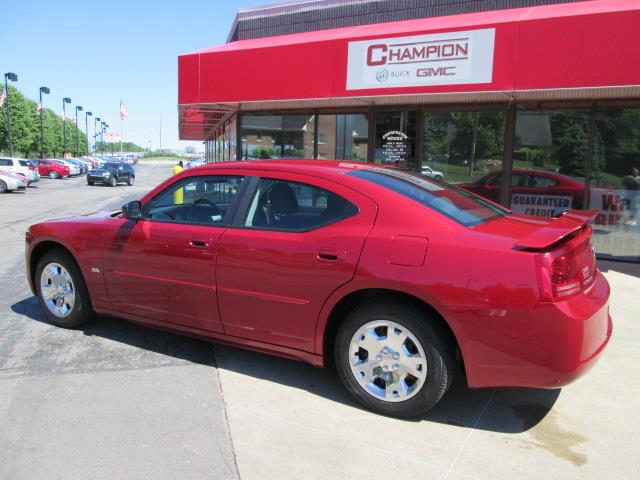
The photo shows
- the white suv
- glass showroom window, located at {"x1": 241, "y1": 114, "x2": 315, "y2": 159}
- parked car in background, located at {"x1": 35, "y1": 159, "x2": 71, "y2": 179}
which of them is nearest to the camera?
glass showroom window, located at {"x1": 241, "y1": 114, "x2": 315, "y2": 159}

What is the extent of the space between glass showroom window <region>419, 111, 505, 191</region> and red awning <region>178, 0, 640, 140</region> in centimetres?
48

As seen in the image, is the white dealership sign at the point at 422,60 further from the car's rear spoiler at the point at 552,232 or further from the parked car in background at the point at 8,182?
the parked car in background at the point at 8,182

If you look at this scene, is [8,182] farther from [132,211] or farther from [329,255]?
[329,255]

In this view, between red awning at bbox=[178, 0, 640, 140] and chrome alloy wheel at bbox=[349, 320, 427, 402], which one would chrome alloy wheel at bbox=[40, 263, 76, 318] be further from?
red awning at bbox=[178, 0, 640, 140]

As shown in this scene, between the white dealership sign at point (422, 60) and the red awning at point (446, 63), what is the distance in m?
0.01

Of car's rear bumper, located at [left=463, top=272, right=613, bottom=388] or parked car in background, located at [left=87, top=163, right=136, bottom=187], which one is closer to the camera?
car's rear bumper, located at [left=463, top=272, right=613, bottom=388]

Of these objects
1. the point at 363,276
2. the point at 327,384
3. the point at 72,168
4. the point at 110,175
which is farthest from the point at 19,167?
the point at 363,276

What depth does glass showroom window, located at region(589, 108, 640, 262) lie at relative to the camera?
8.25 meters

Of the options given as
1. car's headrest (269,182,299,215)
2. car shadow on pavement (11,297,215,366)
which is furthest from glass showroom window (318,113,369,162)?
car's headrest (269,182,299,215)

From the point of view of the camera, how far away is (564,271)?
116 inches

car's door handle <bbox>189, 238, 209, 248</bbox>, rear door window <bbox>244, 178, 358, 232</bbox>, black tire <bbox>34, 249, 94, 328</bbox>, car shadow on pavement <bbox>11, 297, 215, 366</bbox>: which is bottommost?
car shadow on pavement <bbox>11, 297, 215, 366</bbox>

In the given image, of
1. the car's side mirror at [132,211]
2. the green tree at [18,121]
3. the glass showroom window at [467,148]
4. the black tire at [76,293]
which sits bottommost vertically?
the black tire at [76,293]

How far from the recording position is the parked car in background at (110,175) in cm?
3353

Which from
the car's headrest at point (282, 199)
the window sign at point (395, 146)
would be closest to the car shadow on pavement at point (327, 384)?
the car's headrest at point (282, 199)
